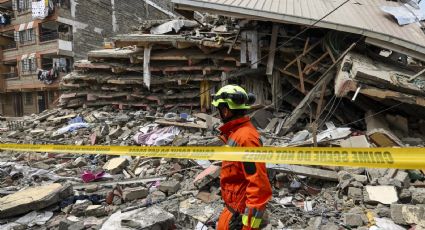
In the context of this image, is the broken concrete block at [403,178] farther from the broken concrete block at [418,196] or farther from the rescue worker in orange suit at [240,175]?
the rescue worker in orange suit at [240,175]

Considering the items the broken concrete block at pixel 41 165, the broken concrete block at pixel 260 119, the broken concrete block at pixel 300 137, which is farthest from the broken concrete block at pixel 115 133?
the broken concrete block at pixel 300 137

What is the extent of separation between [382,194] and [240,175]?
9.48ft

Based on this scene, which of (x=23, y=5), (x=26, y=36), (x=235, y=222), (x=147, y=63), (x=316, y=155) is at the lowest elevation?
(x=235, y=222)

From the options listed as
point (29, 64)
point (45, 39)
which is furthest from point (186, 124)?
point (29, 64)

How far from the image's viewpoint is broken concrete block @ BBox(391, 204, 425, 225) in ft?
13.1

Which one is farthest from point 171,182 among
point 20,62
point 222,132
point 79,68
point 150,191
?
point 20,62

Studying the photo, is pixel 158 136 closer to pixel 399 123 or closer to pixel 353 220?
pixel 353 220

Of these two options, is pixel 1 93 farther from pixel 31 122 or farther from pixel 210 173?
pixel 210 173

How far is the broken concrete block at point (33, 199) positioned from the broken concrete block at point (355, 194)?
430 centimetres

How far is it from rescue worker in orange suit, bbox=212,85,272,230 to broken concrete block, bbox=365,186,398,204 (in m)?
2.65

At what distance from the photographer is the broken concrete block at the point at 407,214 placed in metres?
3.98

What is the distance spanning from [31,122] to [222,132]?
38.0 feet

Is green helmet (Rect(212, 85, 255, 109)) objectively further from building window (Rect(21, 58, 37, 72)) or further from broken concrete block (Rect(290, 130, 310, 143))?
building window (Rect(21, 58, 37, 72))

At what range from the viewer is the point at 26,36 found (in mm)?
26719
